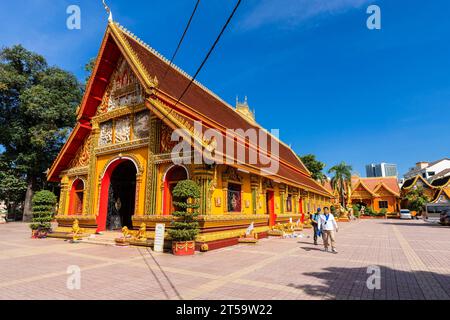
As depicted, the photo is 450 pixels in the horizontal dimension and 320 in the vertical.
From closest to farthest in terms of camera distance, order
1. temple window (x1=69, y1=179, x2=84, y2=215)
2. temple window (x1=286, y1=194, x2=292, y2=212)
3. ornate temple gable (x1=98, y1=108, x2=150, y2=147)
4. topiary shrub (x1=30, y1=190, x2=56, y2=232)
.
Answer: ornate temple gable (x1=98, y1=108, x2=150, y2=147), topiary shrub (x1=30, y1=190, x2=56, y2=232), temple window (x1=69, y1=179, x2=84, y2=215), temple window (x1=286, y1=194, x2=292, y2=212)

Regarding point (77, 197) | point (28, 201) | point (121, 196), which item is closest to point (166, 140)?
point (121, 196)

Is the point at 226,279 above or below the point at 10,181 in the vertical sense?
below

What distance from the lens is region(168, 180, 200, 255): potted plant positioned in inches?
371

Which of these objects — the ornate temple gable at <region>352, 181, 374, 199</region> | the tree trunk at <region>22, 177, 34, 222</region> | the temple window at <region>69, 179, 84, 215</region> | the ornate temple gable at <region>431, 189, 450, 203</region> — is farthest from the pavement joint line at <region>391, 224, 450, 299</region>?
the ornate temple gable at <region>352, 181, 374, 199</region>

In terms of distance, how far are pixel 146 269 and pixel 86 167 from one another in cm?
1075

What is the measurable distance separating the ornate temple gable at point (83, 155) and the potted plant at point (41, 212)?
7.75 feet

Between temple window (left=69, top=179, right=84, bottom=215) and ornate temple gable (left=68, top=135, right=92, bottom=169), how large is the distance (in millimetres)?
1065

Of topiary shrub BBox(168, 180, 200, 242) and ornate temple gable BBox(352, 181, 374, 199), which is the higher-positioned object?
ornate temple gable BBox(352, 181, 374, 199)

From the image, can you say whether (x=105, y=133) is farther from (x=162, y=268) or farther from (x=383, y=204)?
(x=383, y=204)

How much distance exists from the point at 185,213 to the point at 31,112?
94.8ft

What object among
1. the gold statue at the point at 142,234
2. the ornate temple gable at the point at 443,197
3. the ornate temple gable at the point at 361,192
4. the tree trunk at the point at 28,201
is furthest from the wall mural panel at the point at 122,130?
the ornate temple gable at the point at 361,192

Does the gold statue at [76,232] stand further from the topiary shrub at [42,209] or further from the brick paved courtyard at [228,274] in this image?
the brick paved courtyard at [228,274]

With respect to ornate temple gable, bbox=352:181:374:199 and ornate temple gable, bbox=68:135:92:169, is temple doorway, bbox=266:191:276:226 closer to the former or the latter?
ornate temple gable, bbox=68:135:92:169

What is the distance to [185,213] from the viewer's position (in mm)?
9438
